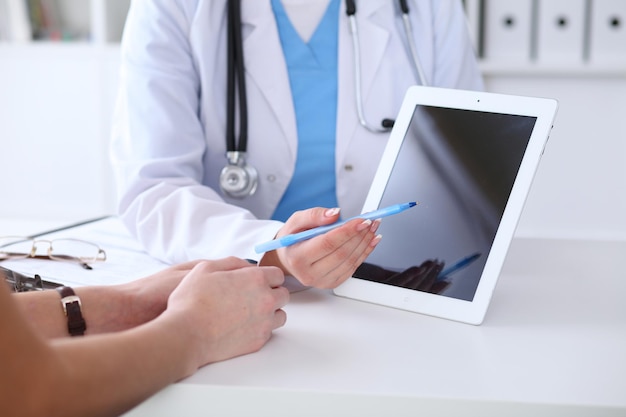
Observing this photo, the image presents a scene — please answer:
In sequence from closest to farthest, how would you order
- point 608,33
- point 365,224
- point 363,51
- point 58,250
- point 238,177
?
1. point 365,224
2. point 58,250
3. point 238,177
4. point 363,51
5. point 608,33

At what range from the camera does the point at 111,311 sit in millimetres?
792

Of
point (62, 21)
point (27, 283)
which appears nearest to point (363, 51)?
point (27, 283)

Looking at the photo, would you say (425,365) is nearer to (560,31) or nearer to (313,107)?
(313,107)

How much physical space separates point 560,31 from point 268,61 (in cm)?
144

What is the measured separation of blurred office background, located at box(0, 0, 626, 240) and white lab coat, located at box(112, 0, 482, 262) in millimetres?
1094

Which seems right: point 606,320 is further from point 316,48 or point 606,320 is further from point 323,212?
point 316,48

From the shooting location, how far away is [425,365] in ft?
2.33

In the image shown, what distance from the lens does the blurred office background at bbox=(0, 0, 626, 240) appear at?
2.48 metres

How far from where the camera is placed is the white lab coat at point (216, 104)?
1.15m

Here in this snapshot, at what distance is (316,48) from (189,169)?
1.13 feet

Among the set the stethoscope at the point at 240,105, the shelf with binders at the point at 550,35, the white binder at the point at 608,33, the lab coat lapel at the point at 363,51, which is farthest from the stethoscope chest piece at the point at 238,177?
the white binder at the point at 608,33

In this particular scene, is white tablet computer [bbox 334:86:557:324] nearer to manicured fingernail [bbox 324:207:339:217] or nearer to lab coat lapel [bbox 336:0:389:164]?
manicured fingernail [bbox 324:207:339:217]

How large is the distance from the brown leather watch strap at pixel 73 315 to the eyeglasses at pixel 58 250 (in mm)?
230

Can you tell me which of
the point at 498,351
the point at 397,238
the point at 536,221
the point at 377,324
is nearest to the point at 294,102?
the point at 397,238
